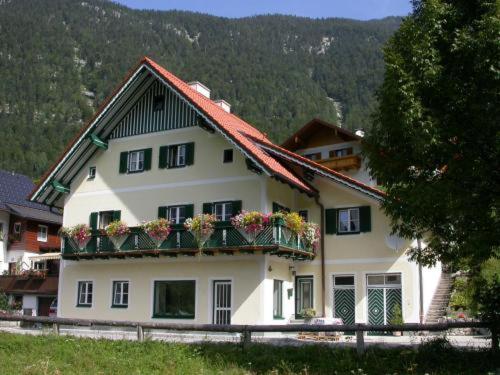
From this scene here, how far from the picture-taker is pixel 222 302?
989 inches

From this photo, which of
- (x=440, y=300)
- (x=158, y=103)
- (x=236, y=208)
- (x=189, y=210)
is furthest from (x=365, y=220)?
(x=158, y=103)

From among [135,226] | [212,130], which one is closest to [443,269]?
[212,130]

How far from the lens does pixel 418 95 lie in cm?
1388

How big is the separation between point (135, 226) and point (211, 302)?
15.2 ft

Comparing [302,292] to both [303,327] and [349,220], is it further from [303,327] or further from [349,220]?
[303,327]

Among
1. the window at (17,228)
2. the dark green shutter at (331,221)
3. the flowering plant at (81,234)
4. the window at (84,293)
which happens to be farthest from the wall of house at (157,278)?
the window at (17,228)

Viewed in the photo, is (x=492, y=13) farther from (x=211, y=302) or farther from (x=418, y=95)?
(x=211, y=302)

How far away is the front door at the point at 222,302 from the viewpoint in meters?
24.9

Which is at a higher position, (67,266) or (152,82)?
(152,82)

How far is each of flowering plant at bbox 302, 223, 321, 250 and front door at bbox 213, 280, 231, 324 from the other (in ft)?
11.2

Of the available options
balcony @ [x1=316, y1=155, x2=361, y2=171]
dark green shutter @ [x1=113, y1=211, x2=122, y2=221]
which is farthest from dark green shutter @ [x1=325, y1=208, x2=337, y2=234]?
dark green shutter @ [x1=113, y1=211, x2=122, y2=221]

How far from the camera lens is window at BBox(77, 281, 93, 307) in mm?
28500

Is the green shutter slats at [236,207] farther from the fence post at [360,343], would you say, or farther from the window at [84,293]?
the fence post at [360,343]

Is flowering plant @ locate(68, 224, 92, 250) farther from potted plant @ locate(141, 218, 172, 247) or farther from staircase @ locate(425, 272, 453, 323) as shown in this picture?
staircase @ locate(425, 272, 453, 323)
